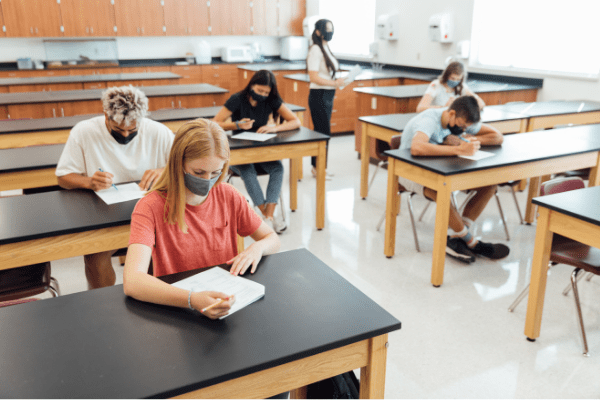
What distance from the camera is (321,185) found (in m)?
3.45

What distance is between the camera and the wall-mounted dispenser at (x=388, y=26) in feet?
21.3

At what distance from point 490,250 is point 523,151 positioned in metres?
0.64

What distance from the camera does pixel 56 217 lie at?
1.88m

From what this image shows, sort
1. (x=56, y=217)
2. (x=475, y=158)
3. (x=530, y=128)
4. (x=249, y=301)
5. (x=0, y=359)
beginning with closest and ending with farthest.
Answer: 1. (x=0, y=359)
2. (x=249, y=301)
3. (x=56, y=217)
4. (x=475, y=158)
5. (x=530, y=128)

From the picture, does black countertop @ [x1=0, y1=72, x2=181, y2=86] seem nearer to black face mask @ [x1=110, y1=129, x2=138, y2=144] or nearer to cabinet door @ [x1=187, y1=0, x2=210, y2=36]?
cabinet door @ [x1=187, y1=0, x2=210, y2=36]

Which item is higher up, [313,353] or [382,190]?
[313,353]

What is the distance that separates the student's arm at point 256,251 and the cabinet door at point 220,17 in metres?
7.06

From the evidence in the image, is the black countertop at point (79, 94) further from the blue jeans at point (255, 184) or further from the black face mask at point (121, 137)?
the black face mask at point (121, 137)

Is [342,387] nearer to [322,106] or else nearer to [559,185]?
[559,185]

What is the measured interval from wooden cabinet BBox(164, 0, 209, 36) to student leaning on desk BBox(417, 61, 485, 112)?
5.08m

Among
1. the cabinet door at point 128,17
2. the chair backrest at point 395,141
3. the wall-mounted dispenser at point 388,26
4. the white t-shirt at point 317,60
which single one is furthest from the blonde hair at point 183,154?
the cabinet door at point 128,17

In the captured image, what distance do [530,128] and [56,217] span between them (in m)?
3.68

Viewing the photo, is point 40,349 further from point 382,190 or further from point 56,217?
point 382,190

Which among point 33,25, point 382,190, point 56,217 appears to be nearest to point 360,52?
point 382,190
